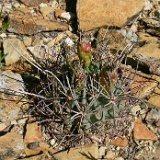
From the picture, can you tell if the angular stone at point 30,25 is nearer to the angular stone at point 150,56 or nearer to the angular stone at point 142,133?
the angular stone at point 150,56

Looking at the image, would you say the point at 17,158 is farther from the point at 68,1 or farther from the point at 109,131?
the point at 68,1

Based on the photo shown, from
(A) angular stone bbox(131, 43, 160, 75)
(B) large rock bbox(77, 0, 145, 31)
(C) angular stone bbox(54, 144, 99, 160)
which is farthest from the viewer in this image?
(B) large rock bbox(77, 0, 145, 31)

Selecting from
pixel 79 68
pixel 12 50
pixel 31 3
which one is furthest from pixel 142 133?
pixel 31 3

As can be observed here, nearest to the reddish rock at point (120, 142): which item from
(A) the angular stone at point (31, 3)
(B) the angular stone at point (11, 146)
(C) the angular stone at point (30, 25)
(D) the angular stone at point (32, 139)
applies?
(D) the angular stone at point (32, 139)

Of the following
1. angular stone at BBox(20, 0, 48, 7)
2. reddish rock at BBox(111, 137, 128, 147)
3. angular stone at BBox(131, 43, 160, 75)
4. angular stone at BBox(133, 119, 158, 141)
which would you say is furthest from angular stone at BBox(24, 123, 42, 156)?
angular stone at BBox(20, 0, 48, 7)

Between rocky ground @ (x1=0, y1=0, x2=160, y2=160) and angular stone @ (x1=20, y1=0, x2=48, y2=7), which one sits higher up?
angular stone @ (x1=20, y1=0, x2=48, y2=7)

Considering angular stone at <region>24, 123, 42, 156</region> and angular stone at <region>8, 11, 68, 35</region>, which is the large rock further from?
angular stone at <region>24, 123, 42, 156</region>

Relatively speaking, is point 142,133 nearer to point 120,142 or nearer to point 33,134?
point 120,142

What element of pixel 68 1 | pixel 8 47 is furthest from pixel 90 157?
pixel 68 1

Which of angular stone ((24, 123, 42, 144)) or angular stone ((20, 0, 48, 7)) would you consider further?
angular stone ((20, 0, 48, 7))
